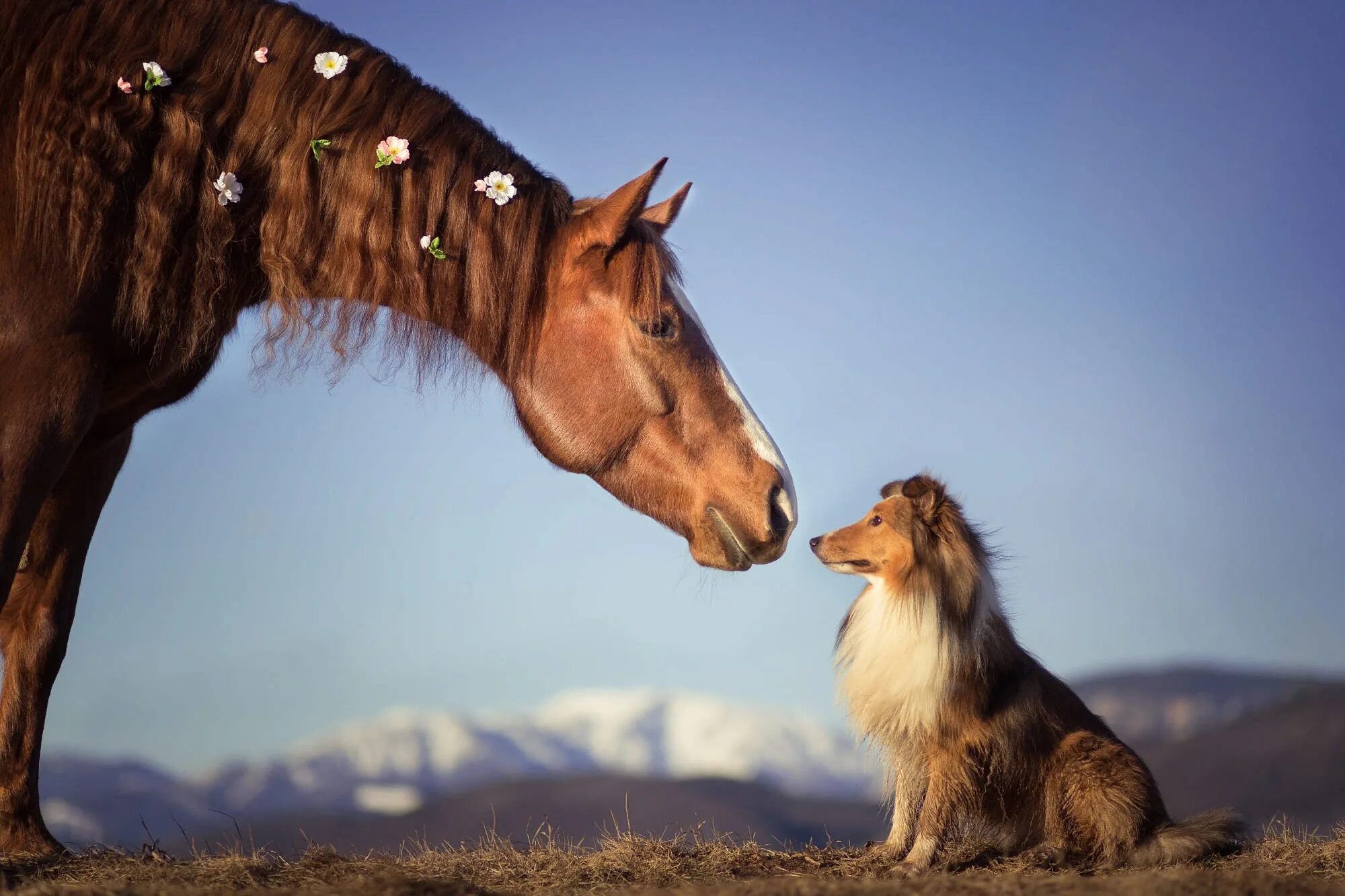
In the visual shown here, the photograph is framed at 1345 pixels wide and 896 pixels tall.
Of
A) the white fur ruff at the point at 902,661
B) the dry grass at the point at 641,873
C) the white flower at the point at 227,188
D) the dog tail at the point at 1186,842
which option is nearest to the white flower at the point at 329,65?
the white flower at the point at 227,188

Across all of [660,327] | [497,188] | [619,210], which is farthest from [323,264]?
[660,327]

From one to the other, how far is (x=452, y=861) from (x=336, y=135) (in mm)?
2694

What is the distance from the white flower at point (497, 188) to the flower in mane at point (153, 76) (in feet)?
3.45

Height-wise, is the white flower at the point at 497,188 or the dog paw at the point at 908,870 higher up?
the white flower at the point at 497,188

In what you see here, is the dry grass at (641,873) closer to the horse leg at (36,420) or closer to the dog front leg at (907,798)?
the dog front leg at (907,798)

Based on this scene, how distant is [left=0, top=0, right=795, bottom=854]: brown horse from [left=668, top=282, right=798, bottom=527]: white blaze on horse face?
0.4 inches

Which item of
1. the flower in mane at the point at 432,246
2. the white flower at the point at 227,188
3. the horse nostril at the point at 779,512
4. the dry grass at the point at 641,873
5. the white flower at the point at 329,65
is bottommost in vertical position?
Result: the dry grass at the point at 641,873

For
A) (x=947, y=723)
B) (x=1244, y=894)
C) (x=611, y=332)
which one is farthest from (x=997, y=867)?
(x=611, y=332)

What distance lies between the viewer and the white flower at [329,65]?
3906 mm

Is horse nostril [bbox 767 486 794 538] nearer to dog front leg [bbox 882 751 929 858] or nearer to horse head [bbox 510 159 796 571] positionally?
horse head [bbox 510 159 796 571]

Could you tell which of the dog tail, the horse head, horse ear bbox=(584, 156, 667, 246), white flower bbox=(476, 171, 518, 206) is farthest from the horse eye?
the dog tail

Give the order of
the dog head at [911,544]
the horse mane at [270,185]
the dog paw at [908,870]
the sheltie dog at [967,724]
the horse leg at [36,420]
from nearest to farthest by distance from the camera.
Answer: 1. the horse leg at [36,420]
2. the horse mane at [270,185]
3. the dog paw at [908,870]
4. the sheltie dog at [967,724]
5. the dog head at [911,544]

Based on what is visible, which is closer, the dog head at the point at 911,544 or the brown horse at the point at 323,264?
the brown horse at the point at 323,264

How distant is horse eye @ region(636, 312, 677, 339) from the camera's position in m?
3.86
